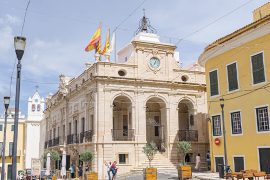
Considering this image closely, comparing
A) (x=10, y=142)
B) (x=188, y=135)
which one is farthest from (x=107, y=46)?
(x=10, y=142)

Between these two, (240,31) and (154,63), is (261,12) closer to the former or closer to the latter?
(240,31)

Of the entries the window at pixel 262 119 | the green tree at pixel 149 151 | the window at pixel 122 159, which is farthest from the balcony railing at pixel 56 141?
the window at pixel 262 119

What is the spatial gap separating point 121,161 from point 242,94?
40.6ft

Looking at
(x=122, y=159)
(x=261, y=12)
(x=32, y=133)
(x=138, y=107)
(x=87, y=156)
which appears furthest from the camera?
(x=32, y=133)

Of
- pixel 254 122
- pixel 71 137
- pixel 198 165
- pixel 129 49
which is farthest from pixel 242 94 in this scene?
pixel 71 137

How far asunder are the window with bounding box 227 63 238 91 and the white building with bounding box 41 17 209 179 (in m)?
9.86

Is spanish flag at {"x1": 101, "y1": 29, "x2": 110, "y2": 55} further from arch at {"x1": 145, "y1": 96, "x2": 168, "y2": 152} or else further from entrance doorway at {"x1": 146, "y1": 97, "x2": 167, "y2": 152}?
entrance doorway at {"x1": 146, "y1": 97, "x2": 167, "y2": 152}

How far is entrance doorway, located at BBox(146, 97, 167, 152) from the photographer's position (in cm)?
3288

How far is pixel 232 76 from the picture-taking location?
22.9 metres

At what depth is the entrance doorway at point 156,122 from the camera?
108 feet

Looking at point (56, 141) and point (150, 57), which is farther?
point (56, 141)

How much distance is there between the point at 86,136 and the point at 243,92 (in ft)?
49.9

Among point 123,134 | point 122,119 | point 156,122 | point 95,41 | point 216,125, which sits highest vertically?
point 95,41

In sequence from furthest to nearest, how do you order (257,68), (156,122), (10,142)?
(10,142) < (156,122) < (257,68)
